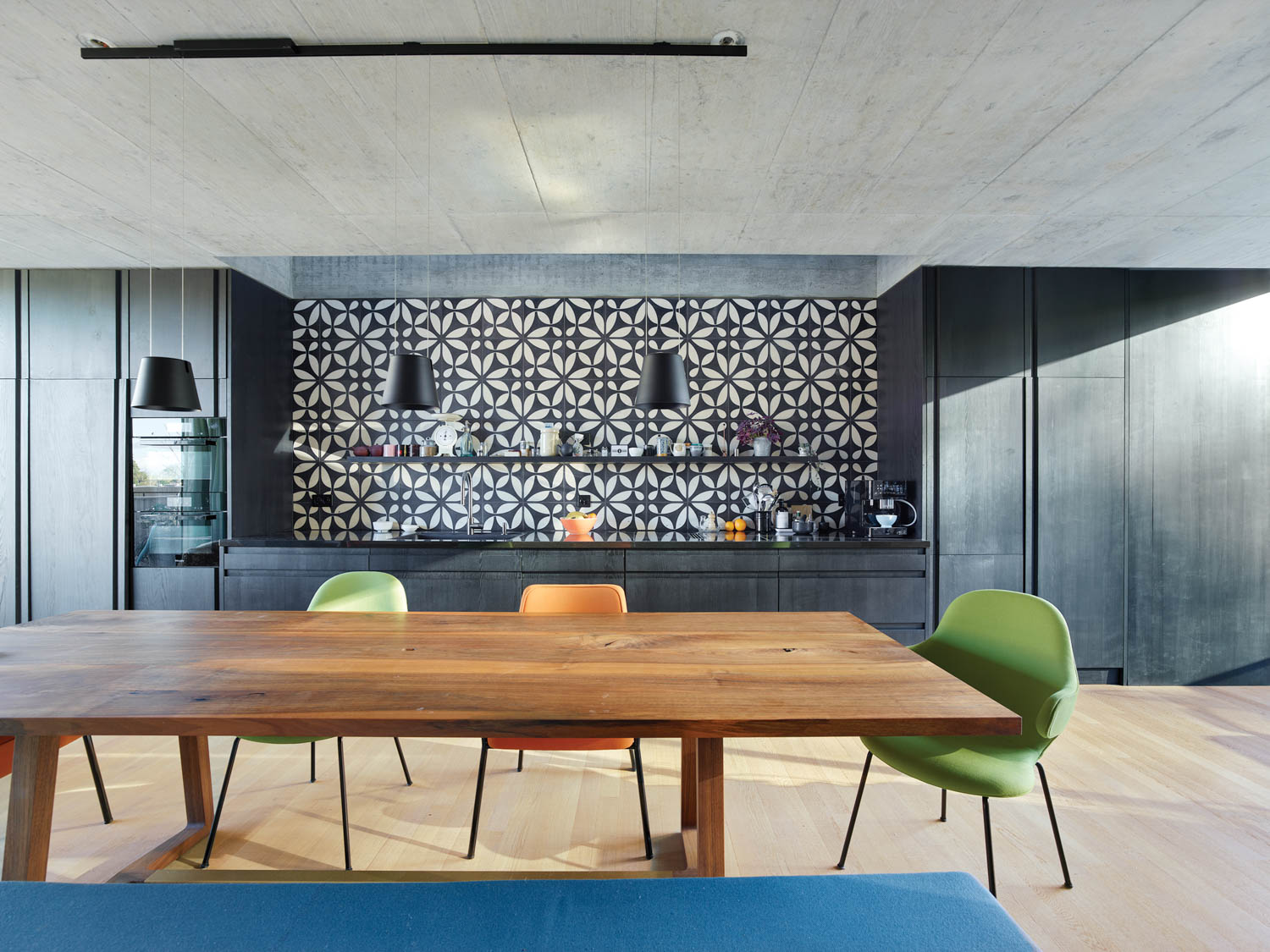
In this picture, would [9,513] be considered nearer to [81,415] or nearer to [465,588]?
[81,415]

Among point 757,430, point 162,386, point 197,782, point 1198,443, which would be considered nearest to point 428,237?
point 162,386

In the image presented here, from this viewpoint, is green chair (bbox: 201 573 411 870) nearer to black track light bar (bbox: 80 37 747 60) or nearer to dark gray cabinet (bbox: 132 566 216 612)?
dark gray cabinet (bbox: 132 566 216 612)

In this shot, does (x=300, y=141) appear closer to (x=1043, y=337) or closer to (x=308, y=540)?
(x=308, y=540)

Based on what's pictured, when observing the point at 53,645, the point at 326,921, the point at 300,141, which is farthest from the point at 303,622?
the point at 300,141

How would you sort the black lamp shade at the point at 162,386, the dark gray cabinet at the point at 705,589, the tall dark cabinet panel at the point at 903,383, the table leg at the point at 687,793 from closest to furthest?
the table leg at the point at 687,793 < the black lamp shade at the point at 162,386 < the dark gray cabinet at the point at 705,589 < the tall dark cabinet panel at the point at 903,383

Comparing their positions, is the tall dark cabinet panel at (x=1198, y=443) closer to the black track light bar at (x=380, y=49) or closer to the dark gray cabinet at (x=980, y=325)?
the dark gray cabinet at (x=980, y=325)

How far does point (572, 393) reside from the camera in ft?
16.4

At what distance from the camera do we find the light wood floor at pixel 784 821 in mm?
2006

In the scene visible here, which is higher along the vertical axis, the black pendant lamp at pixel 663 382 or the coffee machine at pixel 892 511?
the black pendant lamp at pixel 663 382

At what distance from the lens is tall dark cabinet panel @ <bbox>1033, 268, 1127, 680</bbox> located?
162 inches

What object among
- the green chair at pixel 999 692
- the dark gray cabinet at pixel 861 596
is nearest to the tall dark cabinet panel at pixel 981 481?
the dark gray cabinet at pixel 861 596

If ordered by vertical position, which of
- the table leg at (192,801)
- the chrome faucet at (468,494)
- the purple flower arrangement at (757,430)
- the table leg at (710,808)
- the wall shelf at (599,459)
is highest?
the purple flower arrangement at (757,430)

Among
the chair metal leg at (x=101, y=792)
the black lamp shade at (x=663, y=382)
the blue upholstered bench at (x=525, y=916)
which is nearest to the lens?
the blue upholstered bench at (x=525, y=916)

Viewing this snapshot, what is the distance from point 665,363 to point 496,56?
4.37 ft
